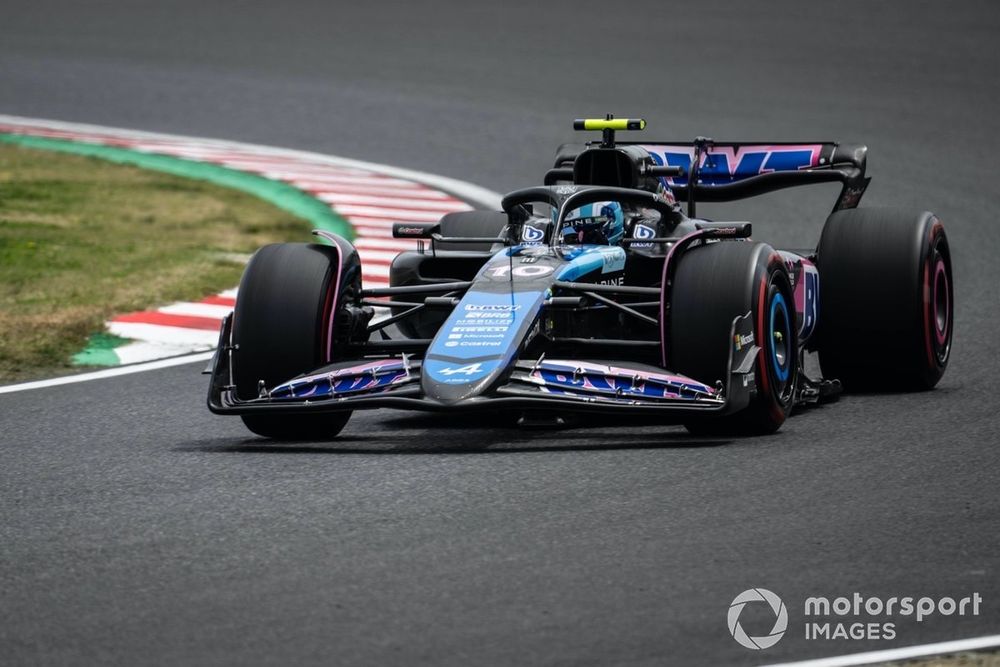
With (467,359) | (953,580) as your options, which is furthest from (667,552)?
(467,359)

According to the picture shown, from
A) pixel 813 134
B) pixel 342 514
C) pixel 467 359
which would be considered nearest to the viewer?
pixel 342 514

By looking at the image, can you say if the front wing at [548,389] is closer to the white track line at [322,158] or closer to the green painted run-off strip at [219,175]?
the green painted run-off strip at [219,175]

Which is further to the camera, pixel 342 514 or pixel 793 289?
pixel 793 289

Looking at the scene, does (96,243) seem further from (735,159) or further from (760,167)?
(760,167)

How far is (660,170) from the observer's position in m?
8.91

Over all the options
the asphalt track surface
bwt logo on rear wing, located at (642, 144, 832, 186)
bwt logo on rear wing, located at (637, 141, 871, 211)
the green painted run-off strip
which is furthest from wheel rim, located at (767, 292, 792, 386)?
the green painted run-off strip

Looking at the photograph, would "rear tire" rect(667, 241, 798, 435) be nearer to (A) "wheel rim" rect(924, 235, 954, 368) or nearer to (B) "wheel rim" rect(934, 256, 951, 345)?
(A) "wheel rim" rect(924, 235, 954, 368)

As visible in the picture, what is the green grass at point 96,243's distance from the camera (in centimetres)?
1041

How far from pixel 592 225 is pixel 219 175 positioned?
9.15 metres

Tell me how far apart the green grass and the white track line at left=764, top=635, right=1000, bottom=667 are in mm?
5885

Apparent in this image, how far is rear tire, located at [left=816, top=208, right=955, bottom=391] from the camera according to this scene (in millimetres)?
8641

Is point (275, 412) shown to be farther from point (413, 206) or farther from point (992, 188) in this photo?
point (992, 188)

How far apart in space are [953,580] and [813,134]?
13.4m

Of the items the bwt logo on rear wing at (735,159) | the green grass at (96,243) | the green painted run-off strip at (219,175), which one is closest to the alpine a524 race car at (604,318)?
the bwt logo on rear wing at (735,159)
